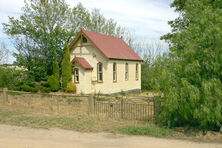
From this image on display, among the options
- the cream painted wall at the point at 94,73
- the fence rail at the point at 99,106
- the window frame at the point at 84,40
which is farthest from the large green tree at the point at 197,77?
the window frame at the point at 84,40

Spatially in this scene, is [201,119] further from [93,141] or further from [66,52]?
[66,52]

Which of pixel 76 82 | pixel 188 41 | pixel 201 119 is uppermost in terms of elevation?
pixel 188 41

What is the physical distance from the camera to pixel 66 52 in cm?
2181

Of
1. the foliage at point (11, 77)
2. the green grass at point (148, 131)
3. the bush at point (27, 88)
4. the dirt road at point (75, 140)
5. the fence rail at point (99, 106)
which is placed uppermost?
the foliage at point (11, 77)

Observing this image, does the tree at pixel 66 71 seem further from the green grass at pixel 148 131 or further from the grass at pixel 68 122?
the green grass at pixel 148 131

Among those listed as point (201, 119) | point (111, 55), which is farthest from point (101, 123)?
point (111, 55)

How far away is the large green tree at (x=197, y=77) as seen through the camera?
772cm

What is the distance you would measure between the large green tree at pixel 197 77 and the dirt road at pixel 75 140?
1249 millimetres

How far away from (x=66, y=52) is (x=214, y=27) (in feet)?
52.7

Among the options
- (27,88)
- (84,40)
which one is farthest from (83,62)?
(27,88)

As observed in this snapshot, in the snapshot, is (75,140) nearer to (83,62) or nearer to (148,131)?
(148,131)

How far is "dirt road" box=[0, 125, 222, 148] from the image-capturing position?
7.08m

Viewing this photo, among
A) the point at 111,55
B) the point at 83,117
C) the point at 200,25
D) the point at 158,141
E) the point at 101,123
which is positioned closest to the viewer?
the point at 158,141

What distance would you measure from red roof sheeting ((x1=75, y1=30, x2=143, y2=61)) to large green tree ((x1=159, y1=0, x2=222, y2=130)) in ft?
40.1
